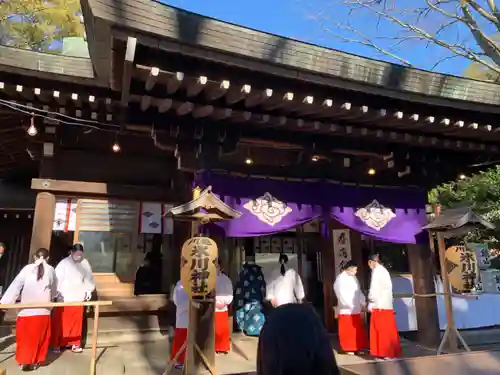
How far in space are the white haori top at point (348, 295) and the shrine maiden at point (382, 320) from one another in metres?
0.27

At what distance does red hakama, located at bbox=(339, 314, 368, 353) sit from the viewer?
6.10m

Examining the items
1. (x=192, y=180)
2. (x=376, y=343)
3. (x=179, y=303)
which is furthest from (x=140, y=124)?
(x=376, y=343)

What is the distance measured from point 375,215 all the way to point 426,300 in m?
1.84

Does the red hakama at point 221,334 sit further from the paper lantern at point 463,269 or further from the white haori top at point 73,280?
the paper lantern at point 463,269

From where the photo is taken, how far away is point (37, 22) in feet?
53.1

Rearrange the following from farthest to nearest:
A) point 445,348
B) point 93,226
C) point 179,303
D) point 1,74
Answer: point 93,226, point 445,348, point 179,303, point 1,74

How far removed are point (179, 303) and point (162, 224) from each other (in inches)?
67.8

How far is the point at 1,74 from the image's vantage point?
4.38 meters

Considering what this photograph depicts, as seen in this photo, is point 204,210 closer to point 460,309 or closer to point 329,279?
point 329,279

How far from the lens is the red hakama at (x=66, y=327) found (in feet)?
19.3

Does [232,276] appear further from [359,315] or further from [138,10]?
[138,10]

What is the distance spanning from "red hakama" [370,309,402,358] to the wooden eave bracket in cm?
304

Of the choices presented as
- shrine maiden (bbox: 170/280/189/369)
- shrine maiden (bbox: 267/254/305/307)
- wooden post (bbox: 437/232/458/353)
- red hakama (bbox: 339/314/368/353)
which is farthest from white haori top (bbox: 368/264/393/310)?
shrine maiden (bbox: 170/280/189/369)

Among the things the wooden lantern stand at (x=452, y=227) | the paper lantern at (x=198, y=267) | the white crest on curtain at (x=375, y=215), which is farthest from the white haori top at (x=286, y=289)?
the wooden lantern stand at (x=452, y=227)
